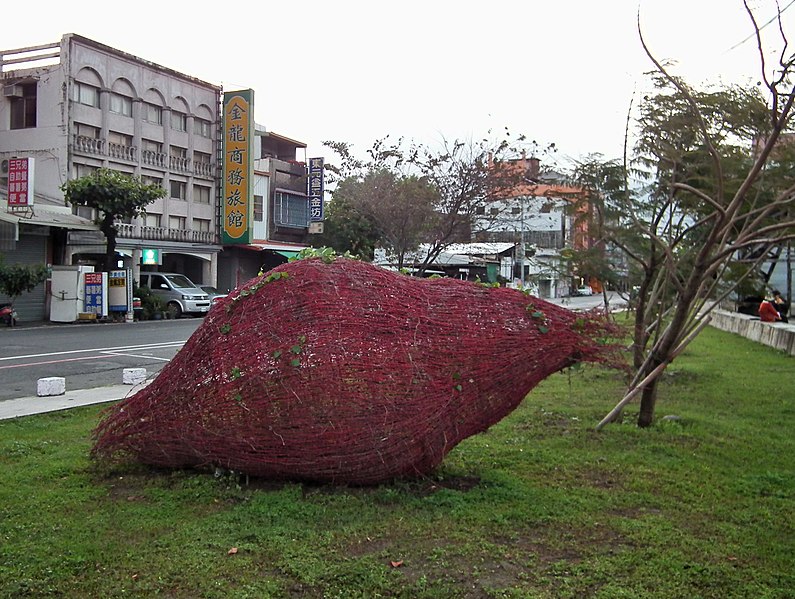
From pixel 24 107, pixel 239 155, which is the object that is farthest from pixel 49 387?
pixel 239 155

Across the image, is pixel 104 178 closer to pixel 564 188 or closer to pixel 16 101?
pixel 16 101

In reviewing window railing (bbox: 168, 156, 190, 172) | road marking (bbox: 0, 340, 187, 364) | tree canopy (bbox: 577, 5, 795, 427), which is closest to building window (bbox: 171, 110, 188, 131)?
window railing (bbox: 168, 156, 190, 172)

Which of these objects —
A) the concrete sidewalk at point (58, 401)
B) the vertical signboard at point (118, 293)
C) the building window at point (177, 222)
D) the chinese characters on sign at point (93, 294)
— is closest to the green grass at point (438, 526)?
the concrete sidewalk at point (58, 401)

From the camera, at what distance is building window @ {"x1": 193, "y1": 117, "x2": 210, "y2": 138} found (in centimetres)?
3738

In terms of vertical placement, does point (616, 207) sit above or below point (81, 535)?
above

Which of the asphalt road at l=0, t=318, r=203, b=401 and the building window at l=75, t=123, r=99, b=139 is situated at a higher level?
the building window at l=75, t=123, r=99, b=139

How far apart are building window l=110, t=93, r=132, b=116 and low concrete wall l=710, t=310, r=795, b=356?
25.5 meters

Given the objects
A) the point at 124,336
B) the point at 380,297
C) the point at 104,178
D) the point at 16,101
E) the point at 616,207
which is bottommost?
the point at 124,336

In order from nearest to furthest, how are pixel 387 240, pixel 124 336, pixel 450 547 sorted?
pixel 450 547, pixel 124 336, pixel 387 240

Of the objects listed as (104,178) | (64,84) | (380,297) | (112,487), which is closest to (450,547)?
(380,297)

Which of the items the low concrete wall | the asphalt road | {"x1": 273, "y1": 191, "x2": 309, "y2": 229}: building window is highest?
{"x1": 273, "y1": 191, "x2": 309, "y2": 229}: building window

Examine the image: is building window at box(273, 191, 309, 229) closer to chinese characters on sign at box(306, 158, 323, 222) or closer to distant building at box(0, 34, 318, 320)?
distant building at box(0, 34, 318, 320)

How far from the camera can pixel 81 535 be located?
4574mm

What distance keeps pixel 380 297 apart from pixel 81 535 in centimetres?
246
